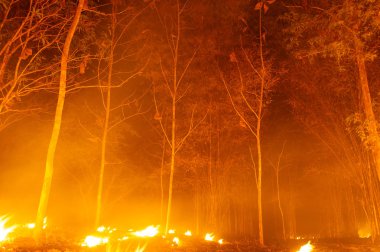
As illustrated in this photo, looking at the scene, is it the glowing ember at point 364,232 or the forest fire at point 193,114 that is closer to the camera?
the forest fire at point 193,114

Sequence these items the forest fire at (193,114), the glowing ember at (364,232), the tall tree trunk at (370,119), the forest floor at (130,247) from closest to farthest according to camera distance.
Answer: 1. the forest floor at (130,247)
2. the tall tree trunk at (370,119)
3. the forest fire at (193,114)
4. the glowing ember at (364,232)

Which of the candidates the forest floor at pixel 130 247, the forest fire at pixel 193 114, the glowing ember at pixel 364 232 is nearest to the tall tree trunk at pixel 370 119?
the forest fire at pixel 193 114

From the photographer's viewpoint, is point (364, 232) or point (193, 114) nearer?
point (193, 114)

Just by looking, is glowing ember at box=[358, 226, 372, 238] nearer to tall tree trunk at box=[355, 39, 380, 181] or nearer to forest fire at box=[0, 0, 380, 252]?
forest fire at box=[0, 0, 380, 252]

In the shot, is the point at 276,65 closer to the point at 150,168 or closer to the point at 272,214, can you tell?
the point at 150,168

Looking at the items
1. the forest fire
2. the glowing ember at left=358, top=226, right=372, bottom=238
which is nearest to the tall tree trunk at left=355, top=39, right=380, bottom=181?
the forest fire

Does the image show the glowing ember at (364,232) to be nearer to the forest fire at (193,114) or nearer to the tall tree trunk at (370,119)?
the forest fire at (193,114)

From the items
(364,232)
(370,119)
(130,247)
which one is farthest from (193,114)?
(364,232)

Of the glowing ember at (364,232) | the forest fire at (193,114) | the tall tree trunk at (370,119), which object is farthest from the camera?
the glowing ember at (364,232)

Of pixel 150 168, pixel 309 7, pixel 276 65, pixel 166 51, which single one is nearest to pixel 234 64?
pixel 276 65

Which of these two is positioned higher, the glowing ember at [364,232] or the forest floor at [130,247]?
the glowing ember at [364,232]

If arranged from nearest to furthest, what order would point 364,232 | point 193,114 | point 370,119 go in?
point 370,119
point 193,114
point 364,232

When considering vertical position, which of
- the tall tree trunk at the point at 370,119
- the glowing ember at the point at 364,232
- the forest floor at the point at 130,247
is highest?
the tall tree trunk at the point at 370,119

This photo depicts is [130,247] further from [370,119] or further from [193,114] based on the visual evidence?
[193,114]
